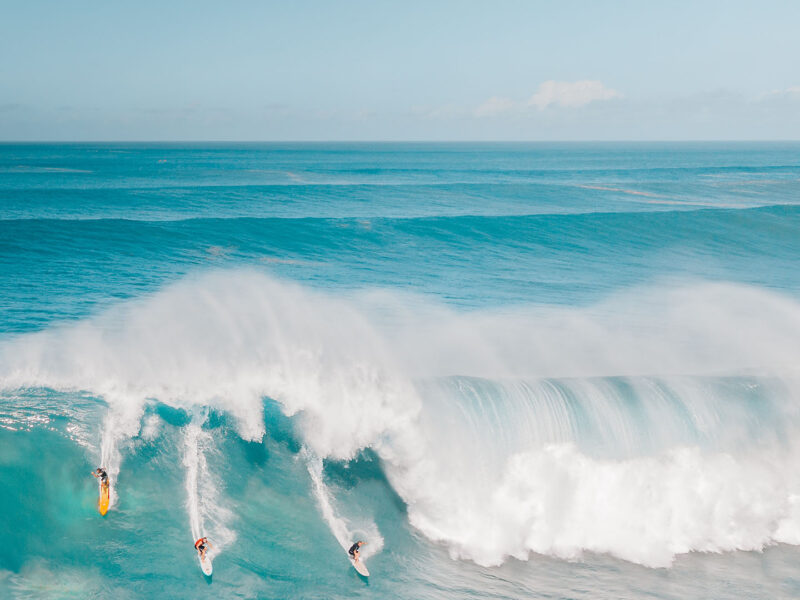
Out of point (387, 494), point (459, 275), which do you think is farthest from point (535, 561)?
point (459, 275)

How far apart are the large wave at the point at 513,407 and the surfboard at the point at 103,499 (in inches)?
41.8

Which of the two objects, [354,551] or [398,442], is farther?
[398,442]

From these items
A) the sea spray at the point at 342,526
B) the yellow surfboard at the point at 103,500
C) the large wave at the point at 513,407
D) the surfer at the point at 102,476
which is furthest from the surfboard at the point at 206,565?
the large wave at the point at 513,407

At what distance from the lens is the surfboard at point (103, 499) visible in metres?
9.38

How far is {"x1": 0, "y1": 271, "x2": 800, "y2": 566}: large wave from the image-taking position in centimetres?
1031

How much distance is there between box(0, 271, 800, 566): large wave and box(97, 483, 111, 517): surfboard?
41.8 inches

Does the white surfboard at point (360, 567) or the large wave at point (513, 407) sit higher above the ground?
the large wave at point (513, 407)

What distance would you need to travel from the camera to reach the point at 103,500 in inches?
373

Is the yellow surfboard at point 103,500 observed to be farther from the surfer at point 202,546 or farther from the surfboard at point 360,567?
the surfboard at point 360,567

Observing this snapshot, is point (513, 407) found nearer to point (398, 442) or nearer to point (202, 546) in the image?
point (398, 442)

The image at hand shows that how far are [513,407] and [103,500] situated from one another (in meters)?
7.36

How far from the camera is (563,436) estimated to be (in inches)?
456

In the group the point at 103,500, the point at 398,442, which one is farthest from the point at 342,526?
the point at 103,500

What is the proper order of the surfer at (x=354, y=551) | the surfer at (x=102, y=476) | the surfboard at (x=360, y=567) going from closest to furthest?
the surfboard at (x=360, y=567) → the surfer at (x=354, y=551) → the surfer at (x=102, y=476)
